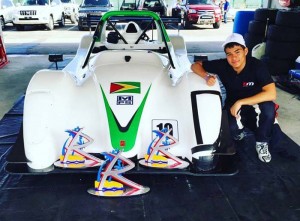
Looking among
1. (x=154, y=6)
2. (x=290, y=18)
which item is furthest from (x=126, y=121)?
(x=154, y=6)

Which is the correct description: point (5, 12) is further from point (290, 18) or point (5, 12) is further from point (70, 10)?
point (290, 18)

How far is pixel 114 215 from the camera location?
259 centimetres

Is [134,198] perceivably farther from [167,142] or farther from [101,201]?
[167,142]

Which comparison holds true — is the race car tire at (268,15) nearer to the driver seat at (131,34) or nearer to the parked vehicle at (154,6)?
the driver seat at (131,34)

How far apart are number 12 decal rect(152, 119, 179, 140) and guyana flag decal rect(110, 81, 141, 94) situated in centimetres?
32

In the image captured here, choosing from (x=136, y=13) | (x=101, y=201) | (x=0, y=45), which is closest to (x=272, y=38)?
(x=136, y=13)

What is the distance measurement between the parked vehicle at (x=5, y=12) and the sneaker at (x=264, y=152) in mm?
15548

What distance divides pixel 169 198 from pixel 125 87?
3.46ft

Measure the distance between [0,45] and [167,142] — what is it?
661cm

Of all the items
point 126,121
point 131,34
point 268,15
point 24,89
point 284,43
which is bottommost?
point 24,89

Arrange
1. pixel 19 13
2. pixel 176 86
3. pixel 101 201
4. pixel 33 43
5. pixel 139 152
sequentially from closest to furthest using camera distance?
pixel 101 201, pixel 139 152, pixel 176 86, pixel 33 43, pixel 19 13

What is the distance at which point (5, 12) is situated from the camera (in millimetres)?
16391

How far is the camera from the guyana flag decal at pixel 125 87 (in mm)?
3178

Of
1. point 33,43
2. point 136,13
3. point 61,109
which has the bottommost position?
point 33,43
